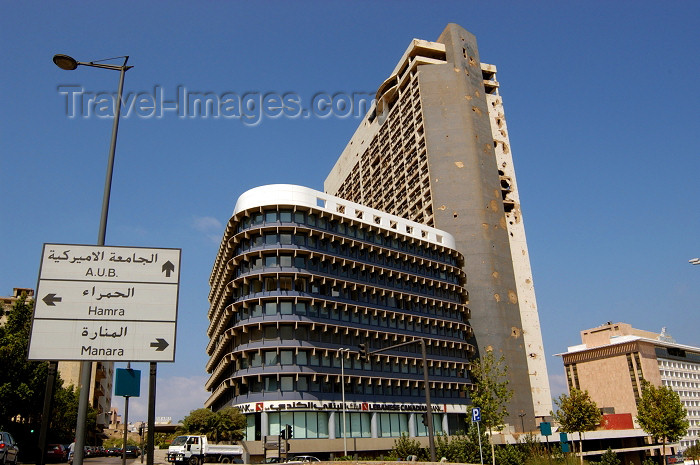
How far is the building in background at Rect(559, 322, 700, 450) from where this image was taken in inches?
5876

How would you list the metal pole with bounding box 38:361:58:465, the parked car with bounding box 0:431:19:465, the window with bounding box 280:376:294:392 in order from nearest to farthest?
the metal pole with bounding box 38:361:58:465, the parked car with bounding box 0:431:19:465, the window with bounding box 280:376:294:392

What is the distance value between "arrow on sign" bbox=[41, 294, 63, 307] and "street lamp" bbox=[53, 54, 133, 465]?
1501 mm

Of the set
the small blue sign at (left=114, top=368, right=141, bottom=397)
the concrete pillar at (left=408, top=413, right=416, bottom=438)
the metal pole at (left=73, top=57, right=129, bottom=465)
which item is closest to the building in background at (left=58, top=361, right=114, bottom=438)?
the concrete pillar at (left=408, top=413, right=416, bottom=438)

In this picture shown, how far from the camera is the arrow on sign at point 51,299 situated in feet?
40.7

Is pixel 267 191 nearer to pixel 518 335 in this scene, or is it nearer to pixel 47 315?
pixel 518 335

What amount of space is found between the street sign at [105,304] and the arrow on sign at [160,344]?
0.07ft

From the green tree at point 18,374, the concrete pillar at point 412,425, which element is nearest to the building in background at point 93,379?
the green tree at point 18,374

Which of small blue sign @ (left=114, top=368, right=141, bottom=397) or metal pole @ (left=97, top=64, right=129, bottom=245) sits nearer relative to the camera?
metal pole @ (left=97, top=64, right=129, bottom=245)

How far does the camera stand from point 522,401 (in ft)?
281

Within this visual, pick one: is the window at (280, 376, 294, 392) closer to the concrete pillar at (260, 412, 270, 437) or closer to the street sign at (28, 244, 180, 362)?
the concrete pillar at (260, 412, 270, 437)

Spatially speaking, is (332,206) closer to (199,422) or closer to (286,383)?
(286,383)

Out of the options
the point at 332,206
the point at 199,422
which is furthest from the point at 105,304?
the point at 332,206

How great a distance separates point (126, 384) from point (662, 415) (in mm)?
76395

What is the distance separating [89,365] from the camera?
12344 mm
